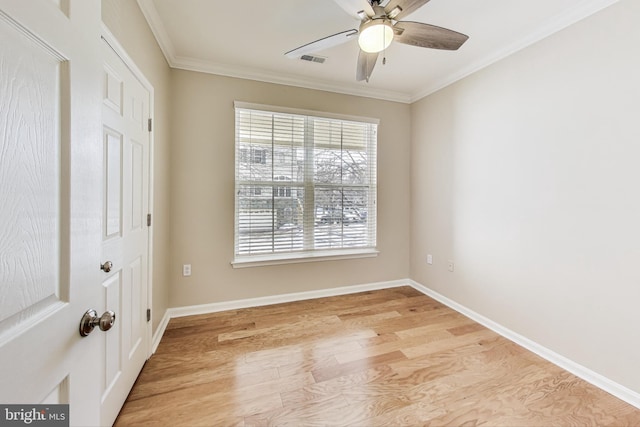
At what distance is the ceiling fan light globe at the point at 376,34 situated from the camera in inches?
60.4

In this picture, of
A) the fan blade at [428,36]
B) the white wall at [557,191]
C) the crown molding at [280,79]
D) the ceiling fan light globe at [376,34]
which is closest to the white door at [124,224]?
the crown molding at [280,79]

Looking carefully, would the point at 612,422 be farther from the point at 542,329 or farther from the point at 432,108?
the point at 432,108

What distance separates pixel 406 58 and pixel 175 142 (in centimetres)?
245

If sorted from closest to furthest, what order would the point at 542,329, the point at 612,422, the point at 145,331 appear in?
1. the point at 612,422
2. the point at 145,331
3. the point at 542,329

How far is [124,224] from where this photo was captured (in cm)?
153

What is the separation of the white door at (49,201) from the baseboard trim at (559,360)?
2.80m

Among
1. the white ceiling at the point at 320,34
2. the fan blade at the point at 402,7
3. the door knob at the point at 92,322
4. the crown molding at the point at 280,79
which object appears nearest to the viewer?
the door knob at the point at 92,322

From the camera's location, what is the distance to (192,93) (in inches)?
103

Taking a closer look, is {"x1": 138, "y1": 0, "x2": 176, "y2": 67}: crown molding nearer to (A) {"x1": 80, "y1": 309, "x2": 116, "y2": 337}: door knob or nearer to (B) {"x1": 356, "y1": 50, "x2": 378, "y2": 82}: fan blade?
(B) {"x1": 356, "y1": 50, "x2": 378, "y2": 82}: fan blade

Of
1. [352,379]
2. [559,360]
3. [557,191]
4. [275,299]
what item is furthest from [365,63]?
[559,360]

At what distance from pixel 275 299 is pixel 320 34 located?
2690 mm

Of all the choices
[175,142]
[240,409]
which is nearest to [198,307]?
[240,409]

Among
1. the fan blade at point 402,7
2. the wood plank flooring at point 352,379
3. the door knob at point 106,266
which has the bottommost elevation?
the wood plank flooring at point 352,379

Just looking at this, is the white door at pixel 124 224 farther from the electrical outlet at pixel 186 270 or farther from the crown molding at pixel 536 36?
the crown molding at pixel 536 36
